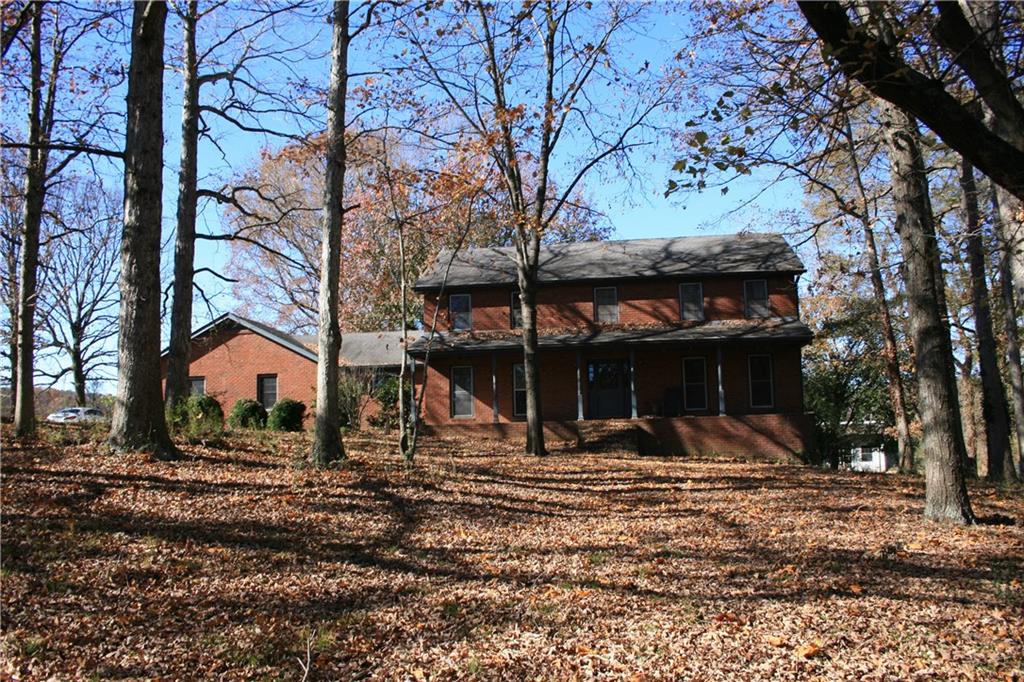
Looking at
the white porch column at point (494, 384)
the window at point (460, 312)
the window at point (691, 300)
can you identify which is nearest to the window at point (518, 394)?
the white porch column at point (494, 384)

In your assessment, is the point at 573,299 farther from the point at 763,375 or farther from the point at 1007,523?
the point at 1007,523

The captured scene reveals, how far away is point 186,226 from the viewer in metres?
15.6

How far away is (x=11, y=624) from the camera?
5.18 metres

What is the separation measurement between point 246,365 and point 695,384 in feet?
58.5

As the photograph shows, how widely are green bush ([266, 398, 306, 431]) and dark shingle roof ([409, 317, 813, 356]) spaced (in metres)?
4.14

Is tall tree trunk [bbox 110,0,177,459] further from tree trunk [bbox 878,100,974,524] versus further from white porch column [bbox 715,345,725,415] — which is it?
white porch column [bbox 715,345,725,415]

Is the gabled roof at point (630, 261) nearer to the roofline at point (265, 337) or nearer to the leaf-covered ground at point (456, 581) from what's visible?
the roofline at point (265, 337)

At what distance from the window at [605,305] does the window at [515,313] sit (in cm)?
251

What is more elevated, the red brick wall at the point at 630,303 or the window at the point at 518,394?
the red brick wall at the point at 630,303

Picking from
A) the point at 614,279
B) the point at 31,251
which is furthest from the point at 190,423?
the point at 614,279

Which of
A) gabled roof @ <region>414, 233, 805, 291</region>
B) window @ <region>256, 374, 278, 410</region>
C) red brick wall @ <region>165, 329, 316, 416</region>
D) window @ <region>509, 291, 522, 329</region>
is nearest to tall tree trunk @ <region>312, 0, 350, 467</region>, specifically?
gabled roof @ <region>414, 233, 805, 291</region>

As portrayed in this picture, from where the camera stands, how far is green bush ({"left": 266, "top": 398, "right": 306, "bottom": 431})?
23281mm

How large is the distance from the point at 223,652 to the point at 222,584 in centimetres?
129

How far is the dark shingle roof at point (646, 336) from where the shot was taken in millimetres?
23234
